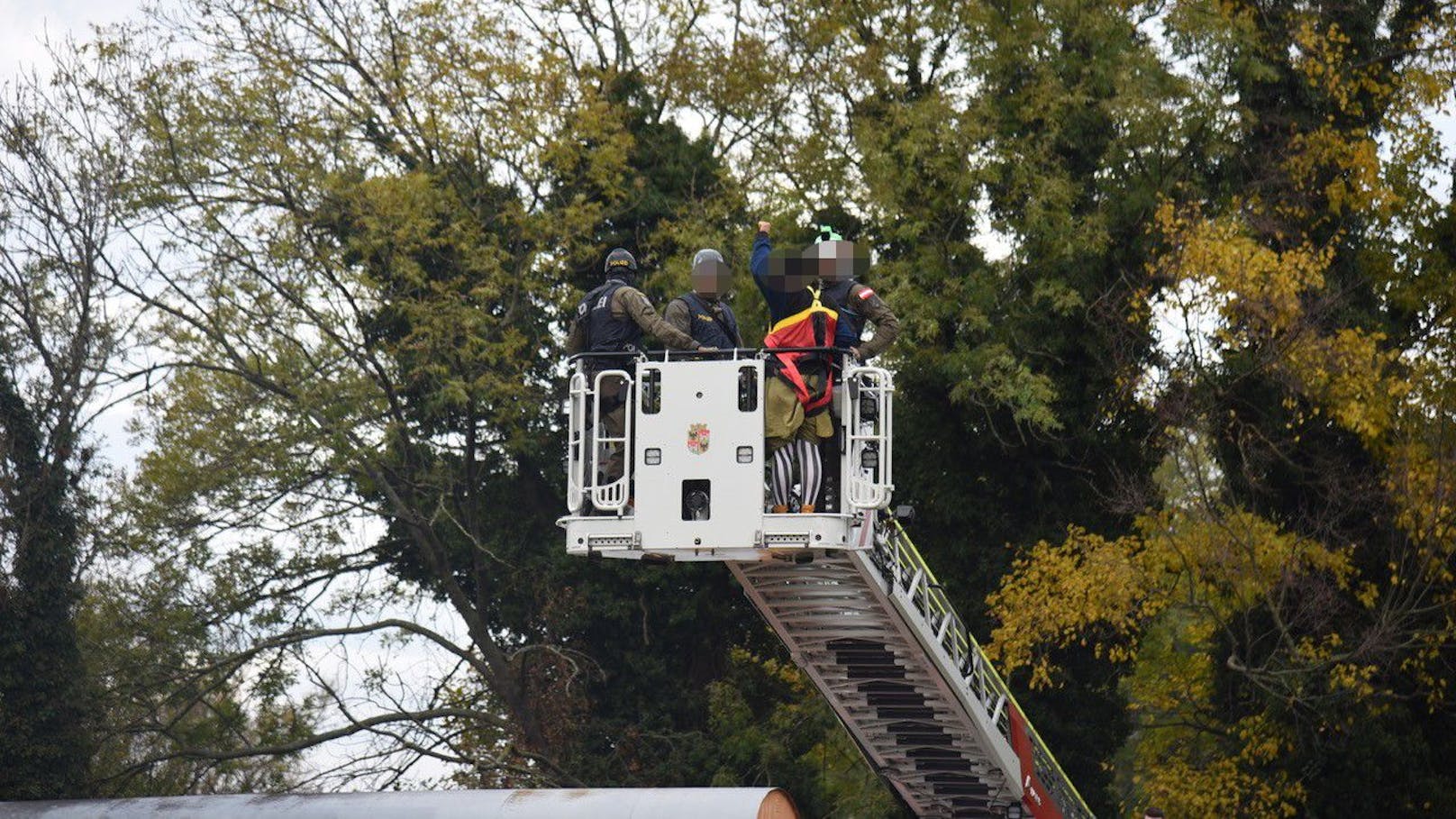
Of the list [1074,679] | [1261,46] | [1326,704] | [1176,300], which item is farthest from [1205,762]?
[1261,46]

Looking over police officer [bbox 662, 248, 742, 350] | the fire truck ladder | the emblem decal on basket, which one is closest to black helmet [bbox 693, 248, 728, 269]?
police officer [bbox 662, 248, 742, 350]

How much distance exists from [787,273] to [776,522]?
1.95 meters

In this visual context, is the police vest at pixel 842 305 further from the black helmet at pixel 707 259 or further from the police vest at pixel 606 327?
the police vest at pixel 606 327

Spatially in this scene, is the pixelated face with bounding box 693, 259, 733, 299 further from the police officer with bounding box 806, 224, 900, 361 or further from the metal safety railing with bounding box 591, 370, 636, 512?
the metal safety railing with bounding box 591, 370, 636, 512

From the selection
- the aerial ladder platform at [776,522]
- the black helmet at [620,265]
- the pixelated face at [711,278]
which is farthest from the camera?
the black helmet at [620,265]

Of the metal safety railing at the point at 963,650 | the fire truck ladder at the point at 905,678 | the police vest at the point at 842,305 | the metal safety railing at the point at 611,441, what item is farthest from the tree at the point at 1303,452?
the metal safety railing at the point at 611,441

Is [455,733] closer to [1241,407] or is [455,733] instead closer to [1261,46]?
[1241,407]

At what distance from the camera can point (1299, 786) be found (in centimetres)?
2302

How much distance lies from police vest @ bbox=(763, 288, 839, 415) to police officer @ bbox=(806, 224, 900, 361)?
0.11 m

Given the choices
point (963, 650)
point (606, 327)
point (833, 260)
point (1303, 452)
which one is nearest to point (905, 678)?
point (963, 650)

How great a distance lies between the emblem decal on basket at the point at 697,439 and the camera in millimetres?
13867

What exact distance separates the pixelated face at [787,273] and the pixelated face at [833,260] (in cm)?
6

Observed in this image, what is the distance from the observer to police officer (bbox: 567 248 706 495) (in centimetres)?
1432

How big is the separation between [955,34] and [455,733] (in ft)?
36.8
